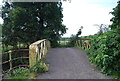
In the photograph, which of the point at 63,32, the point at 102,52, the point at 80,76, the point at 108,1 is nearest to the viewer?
the point at 80,76

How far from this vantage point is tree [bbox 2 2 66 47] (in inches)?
588

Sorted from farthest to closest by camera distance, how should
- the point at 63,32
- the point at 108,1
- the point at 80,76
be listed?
the point at 63,32 → the point at 108,1 → the point at 80,76

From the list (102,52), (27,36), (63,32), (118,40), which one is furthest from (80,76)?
(63,32)

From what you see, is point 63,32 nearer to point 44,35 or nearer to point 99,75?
point 44,35

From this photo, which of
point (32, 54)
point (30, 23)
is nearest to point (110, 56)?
point (32, 54)

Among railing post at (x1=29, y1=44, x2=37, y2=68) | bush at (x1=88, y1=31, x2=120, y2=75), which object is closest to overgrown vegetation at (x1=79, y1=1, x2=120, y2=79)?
bush at (x1=88, y1=31, x2=120, y2=75)

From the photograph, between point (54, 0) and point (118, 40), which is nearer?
point (118, 40)

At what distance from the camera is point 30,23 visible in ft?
49.7

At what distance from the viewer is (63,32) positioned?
17.8 m

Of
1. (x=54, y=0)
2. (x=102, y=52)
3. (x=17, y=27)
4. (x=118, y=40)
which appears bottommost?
(x=102, y=52)

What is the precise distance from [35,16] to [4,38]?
411 cm

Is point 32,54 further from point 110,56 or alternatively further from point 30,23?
point 30,23

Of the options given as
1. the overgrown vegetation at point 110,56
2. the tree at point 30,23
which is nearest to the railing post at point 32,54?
the overgrown vegetation at point 110,56

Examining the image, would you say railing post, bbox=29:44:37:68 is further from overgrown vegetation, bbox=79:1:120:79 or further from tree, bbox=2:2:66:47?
tree, bbox=2:2:66:47
